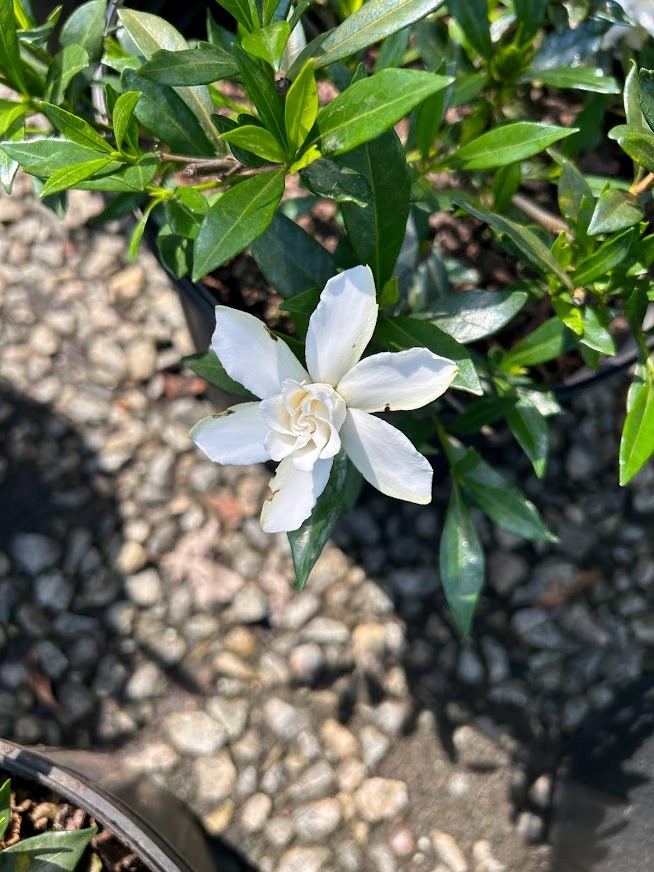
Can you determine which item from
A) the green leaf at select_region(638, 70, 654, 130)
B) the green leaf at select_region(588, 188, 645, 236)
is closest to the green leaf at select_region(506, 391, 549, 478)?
the green leaf at select_region(588, 188, 645, 236)

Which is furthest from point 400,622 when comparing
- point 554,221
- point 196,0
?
point 196,0

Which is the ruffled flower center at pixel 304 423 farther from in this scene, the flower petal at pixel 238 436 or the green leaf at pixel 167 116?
the green leaf at pixel 167 116

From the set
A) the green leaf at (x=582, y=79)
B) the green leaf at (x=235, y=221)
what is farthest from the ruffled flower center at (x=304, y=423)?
the green leaf at (x=582, y=79)

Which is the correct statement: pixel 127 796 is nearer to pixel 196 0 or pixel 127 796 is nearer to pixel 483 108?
pixel 483 108

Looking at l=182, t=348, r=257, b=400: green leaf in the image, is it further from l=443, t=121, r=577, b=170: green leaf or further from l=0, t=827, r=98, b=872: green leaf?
l=0, t=827, r=98, b=872: green leaf

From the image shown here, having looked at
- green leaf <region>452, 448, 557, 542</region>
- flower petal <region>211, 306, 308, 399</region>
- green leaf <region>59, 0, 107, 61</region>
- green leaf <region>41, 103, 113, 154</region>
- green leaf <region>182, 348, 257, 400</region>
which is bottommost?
green leaf <region>452, 448, 557, 542</region>

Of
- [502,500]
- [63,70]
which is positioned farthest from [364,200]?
[502,500]

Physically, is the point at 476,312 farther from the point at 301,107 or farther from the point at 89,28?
the point at 89,28
